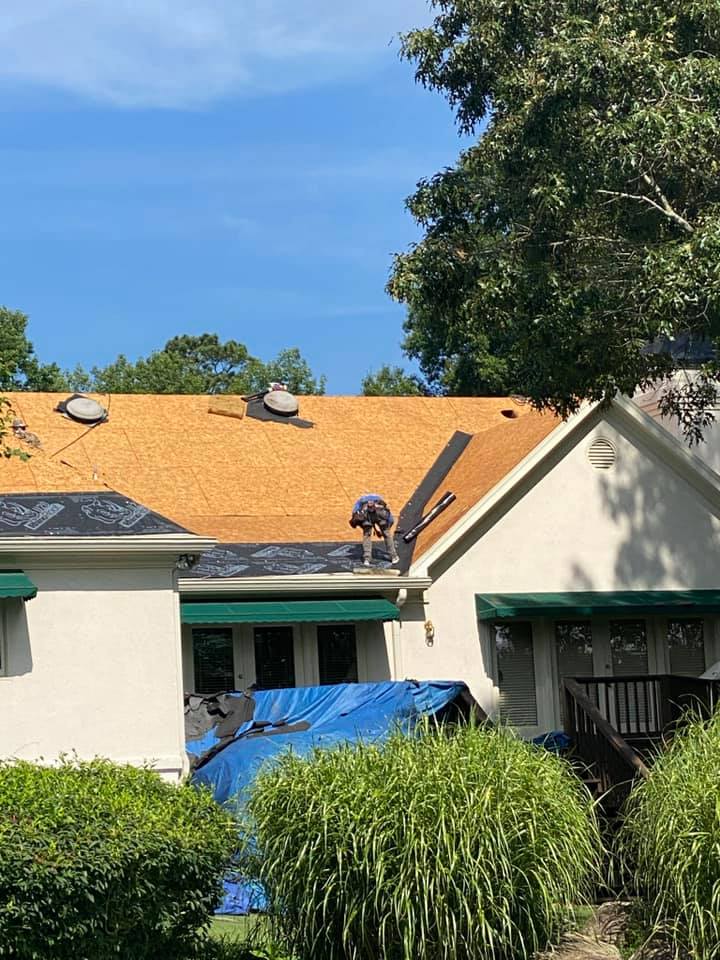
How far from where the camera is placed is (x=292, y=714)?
17.6 meters

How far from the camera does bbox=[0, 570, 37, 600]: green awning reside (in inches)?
603

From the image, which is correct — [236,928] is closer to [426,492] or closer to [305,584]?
[305,584]

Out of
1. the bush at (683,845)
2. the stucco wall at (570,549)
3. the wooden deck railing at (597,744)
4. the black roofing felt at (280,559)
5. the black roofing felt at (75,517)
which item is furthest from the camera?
the stucco wall at (570,549)

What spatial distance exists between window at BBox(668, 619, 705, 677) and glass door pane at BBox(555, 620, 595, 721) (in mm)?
1334

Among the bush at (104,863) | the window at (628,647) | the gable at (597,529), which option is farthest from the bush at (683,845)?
the window at (628,647)

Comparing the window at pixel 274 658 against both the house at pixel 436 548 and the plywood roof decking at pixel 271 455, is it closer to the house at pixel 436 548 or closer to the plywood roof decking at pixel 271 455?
the house at pixel 436 548

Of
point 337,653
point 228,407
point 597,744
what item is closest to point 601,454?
point 337,653

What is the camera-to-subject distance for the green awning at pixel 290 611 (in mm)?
19422

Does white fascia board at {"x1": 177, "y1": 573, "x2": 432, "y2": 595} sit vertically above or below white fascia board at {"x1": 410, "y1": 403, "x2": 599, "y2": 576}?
below

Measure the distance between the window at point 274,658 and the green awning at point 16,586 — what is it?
553 cm

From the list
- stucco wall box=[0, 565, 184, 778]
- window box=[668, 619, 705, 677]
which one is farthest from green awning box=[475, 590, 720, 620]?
stucco wall box=[0, 565, 184, 778]

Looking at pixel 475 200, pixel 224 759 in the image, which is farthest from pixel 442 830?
pixel 475 200

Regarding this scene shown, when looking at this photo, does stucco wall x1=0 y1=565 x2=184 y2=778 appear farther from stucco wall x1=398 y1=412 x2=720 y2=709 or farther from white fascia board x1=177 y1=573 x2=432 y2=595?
stucco wall x1=398 y1=412 x2=720 y2=709

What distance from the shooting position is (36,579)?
15.9 meters
